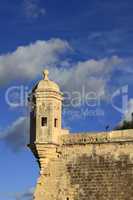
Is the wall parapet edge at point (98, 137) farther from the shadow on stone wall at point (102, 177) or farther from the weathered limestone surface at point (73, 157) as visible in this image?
the shadow on stone wall at point (102, 177)

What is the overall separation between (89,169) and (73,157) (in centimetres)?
105

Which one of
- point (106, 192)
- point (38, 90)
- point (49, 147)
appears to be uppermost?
point (38, 90)

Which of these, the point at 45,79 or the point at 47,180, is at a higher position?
the point at 45,79

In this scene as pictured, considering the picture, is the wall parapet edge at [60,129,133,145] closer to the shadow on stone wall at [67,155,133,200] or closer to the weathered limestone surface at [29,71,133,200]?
the weathered limestone surface at [29,71,133,200]

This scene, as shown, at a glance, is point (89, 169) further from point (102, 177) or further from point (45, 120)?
point (45, 120)

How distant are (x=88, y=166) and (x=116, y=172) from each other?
147cm

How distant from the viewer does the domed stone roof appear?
100ft

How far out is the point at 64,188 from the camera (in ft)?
96.0

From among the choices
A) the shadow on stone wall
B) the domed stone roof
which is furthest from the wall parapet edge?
the domed stone roof

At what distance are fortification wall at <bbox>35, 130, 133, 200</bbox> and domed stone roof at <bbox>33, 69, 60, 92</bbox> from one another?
7.57ft

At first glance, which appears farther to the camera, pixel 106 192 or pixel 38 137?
pixel 38 137

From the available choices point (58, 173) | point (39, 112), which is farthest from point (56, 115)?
point (58, 173)

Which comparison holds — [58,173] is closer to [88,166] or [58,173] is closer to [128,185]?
[88,166]

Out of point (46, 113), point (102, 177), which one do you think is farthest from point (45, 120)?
point (102, 177)
